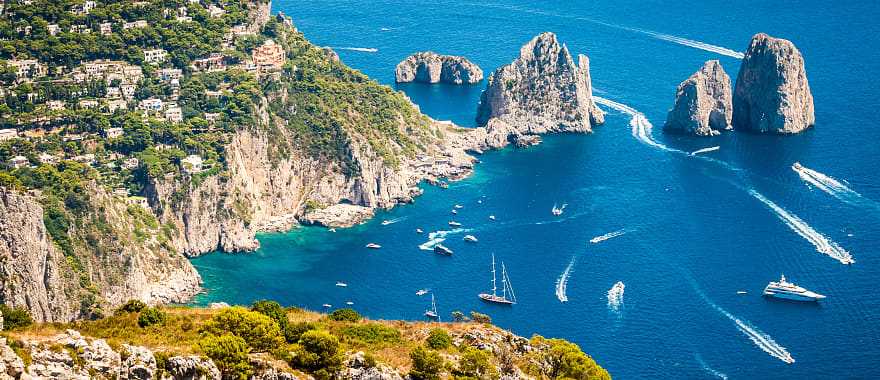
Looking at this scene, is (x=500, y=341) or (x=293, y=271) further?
(x=293, y=271)

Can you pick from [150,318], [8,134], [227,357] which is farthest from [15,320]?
[8,134]

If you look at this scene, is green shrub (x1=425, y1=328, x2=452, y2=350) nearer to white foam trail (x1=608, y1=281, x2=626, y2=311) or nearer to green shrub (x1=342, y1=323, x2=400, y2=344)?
A: green shrub (x1=342, y1=323, x2=400, y2=344)

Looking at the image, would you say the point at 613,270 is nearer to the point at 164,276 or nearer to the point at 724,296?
the point at 724,296

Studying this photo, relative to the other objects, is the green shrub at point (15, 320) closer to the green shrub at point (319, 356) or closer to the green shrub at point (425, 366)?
the green shrub at point (319, 356)

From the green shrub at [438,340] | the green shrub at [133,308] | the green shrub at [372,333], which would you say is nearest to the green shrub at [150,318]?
the green shrub at [133,308]

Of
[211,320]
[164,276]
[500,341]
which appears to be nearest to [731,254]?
[164,276]

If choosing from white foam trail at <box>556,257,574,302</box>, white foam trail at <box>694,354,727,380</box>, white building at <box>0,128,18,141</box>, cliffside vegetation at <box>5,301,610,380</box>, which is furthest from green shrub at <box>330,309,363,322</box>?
white building at <box>0,128,18,141</box>
